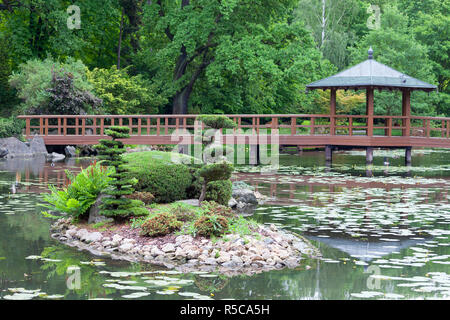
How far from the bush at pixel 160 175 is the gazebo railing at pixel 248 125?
9.53m

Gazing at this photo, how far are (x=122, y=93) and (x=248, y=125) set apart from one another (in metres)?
11.4

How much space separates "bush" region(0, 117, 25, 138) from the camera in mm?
28844

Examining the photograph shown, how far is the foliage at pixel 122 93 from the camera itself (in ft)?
113

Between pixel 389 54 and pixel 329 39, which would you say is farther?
pixel 329 39

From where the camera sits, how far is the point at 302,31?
33875 mm

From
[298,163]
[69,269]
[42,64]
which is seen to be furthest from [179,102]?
[69,269]

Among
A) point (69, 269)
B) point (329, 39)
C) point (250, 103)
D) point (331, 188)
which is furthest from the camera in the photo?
point (329, 39)

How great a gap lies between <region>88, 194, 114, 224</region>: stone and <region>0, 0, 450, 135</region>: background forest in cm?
1881

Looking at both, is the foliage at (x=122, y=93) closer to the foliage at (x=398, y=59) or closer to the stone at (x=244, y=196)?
the foliage at (x=398, y=59)
